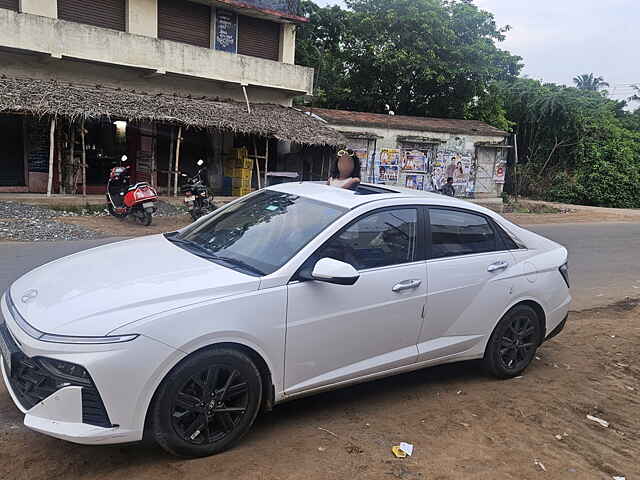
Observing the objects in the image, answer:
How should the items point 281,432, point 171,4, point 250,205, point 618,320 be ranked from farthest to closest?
point 171,4
point 618,320
point 250,205
point 281,432

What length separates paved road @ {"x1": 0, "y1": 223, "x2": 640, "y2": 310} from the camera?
26.5 ft

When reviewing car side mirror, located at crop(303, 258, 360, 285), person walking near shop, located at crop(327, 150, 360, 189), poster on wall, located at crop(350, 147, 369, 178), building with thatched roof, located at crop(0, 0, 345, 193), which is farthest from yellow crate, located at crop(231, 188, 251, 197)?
car side mirror, located at crop(303, 258, 360, 285)

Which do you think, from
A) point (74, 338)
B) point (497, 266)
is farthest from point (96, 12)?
point (74, 338)

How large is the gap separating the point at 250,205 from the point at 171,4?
640 inches

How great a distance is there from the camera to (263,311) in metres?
3.33

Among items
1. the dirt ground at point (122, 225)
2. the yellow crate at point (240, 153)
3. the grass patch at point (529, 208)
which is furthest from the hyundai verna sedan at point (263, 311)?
the grass patch at point (529, 208)

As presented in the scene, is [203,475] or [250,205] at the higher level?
[250,205]

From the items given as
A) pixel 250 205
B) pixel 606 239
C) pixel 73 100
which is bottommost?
pixel 606 239

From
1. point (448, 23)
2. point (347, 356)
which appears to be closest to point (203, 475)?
point (347, 356)

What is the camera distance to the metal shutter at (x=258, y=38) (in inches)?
794

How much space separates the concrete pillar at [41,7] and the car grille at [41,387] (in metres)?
15.6

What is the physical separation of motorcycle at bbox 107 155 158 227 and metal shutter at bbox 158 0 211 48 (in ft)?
22.8

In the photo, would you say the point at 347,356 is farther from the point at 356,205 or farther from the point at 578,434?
the point at 578,434

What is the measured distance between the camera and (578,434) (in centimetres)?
390
